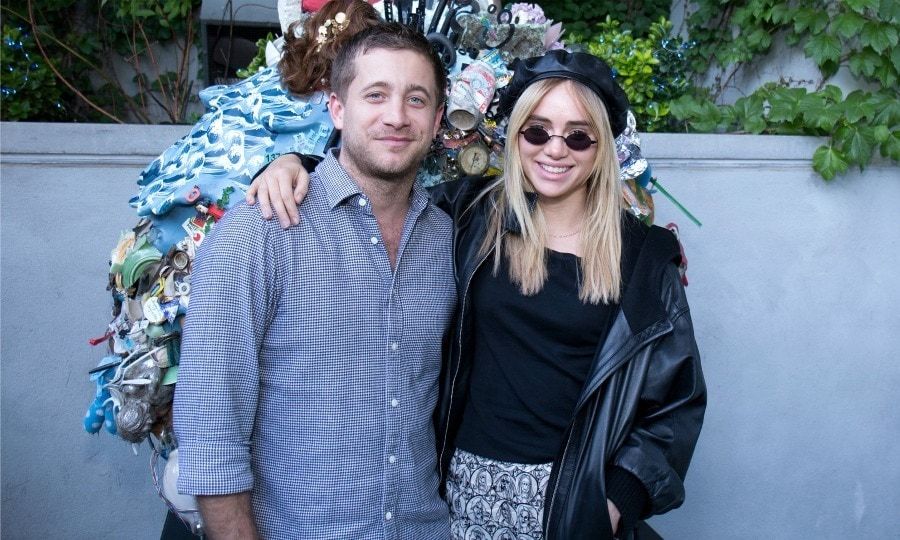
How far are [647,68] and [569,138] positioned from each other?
1.87m

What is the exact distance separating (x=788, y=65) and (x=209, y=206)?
10.6 ft

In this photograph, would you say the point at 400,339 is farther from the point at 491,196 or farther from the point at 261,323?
the point at 491,196

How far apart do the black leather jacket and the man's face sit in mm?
408

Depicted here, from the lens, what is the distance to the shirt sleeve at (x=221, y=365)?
165 centimetres

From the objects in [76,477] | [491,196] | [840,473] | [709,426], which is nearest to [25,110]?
[76,477]

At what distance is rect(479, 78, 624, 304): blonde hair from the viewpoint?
2.06 m

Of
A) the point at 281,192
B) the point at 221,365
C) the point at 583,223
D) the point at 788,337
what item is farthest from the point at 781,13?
the point at 221,365

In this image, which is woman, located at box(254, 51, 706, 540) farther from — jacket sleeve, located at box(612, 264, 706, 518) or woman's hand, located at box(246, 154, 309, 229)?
woman's hand, located at box(246, 154, 309, 229)

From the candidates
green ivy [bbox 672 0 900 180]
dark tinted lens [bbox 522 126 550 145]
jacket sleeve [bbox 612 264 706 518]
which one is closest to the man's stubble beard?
dark tinted lens [bbox 522 126 550 145]

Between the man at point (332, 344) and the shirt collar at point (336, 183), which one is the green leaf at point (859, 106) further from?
the shirt collar at point (336, 183)

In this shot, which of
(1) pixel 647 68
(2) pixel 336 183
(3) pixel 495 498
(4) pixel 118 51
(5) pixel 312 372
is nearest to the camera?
(5) pixel 312 372

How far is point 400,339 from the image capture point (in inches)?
74.9

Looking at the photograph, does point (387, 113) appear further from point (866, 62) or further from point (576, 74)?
point (866, 62)

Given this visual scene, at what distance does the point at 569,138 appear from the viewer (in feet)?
6.73
